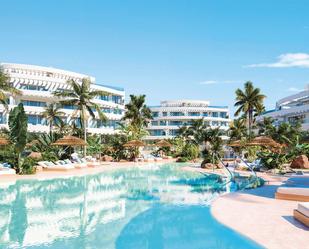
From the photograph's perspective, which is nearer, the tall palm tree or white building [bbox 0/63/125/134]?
white building [bbox 0/63/125/134]

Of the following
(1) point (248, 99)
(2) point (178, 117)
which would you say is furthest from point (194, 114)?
(1) point (248, 99)

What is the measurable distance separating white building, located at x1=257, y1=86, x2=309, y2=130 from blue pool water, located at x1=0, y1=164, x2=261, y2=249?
3255cm

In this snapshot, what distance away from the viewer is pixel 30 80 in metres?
50.6

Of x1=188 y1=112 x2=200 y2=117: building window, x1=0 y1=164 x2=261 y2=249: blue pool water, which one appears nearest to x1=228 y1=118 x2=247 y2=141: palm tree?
x1=188 y1=112 x2=200 y2=117: building window

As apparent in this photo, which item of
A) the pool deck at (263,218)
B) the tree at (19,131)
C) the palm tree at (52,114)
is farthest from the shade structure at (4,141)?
the palm tree at (52,114)

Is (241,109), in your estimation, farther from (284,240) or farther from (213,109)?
(284,240)

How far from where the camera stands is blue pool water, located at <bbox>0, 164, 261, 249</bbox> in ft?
32.9

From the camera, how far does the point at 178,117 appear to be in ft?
268

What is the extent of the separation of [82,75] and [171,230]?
51.4 m

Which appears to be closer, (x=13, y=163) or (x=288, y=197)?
(x=288, y=197)

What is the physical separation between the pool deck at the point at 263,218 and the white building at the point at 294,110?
34.8m

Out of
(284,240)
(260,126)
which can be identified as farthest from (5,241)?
(260,126)

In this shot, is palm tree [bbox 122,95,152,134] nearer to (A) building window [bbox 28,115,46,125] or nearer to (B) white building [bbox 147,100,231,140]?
(A) building window [bbox 28,115,46,125]

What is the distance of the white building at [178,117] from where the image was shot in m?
81.7
